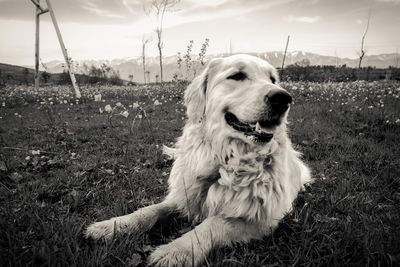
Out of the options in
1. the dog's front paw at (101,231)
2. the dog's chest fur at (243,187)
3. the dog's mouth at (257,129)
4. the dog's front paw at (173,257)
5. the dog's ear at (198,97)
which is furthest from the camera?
the dog's ear at (198,97)

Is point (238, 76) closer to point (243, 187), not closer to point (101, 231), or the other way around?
point (243, 187)

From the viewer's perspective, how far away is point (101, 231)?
1887 millimetres

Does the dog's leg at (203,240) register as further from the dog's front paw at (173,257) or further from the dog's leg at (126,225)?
the dog's leg at (126,225)

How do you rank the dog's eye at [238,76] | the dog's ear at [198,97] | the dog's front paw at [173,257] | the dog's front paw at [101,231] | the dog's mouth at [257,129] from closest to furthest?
the dog's front paw at [173,257]
the dog's front paw at [101,231]
the dog's mouth at [257,129]
the dog's eye at [238,76]
the dog's ear at [198,97]

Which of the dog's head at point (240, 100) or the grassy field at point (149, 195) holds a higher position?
the dog's head at point (240, 100)

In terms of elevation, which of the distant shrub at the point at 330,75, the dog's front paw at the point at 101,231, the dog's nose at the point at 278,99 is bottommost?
the dog's front paw at the point at 101,231

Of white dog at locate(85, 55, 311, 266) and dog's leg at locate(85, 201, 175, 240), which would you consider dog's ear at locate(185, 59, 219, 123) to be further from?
dog's leg at locate(85, 201, 175, 240)

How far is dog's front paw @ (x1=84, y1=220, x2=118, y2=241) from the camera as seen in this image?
1.84 m

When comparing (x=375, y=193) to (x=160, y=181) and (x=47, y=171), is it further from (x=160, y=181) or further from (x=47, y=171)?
(x=47, y=171)

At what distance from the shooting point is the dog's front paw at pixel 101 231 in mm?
1844

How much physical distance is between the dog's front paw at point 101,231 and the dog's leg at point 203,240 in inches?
16.4

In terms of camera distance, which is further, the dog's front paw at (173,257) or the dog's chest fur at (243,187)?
the dog's chest fur at (243,187)

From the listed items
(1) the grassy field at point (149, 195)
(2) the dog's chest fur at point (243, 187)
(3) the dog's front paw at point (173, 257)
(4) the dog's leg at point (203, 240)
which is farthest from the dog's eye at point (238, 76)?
(3) the dog's front paw at point (173, 257)

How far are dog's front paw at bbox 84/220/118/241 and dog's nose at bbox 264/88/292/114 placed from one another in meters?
1.58
